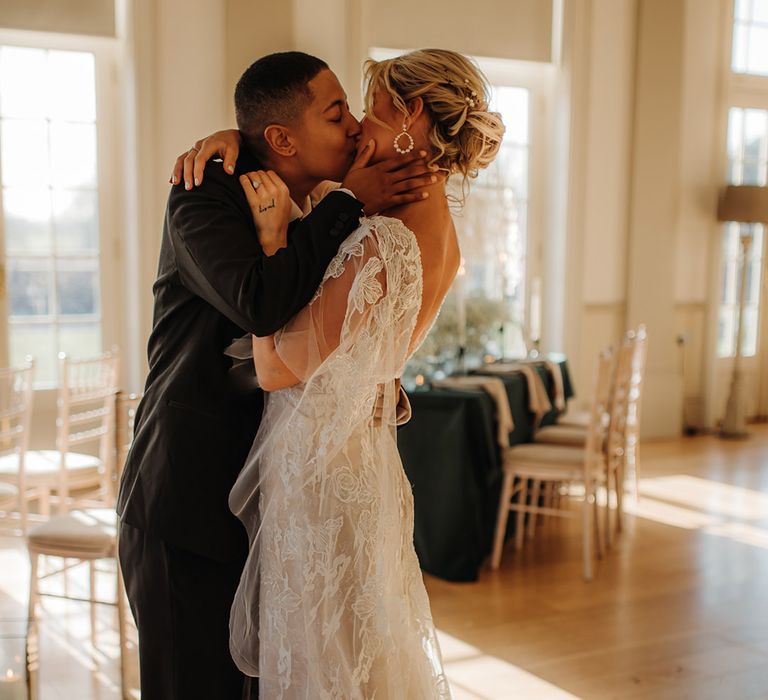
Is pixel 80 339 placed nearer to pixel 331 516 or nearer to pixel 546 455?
pixel 546 455

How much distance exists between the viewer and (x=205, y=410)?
5.39 feet

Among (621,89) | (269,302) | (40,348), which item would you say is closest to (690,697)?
(269,302)

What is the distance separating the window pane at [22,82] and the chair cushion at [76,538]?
324 cm

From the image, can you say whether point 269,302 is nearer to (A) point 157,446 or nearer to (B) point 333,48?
(A) point 157,446

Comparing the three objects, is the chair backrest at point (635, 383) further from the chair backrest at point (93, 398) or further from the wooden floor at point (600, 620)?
the chair backrest at point (93, 398)

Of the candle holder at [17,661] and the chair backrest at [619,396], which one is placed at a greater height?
the chair backrest at [619,396]

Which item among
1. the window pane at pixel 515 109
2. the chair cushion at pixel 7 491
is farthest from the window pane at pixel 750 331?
the chair cushion at pixel 7 491

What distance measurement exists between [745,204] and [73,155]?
17.4 feet

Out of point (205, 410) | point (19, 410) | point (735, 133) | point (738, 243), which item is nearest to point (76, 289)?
point (19, 410)

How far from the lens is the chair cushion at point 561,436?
4.85 metres

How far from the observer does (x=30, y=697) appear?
2127mm

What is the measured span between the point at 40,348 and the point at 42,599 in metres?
2.13

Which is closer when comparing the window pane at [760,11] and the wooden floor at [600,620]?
→ the wooden floor at [600,620]

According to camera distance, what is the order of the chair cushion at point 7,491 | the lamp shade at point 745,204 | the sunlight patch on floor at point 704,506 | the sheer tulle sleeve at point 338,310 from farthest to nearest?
the lamp shade at point 745,204
the sunlight patch on floor at point 704,506
the chair cushion at point 7,491
the sheer tulle sleeve at point 338,310
